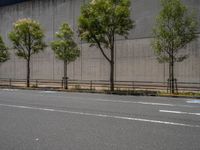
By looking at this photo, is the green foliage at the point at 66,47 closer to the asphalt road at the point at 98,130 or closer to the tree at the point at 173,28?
the tree at the point at 173,28

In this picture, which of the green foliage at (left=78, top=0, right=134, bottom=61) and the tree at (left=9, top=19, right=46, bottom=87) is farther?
the tree at (left=9, top=19, right=46, bottom=87)

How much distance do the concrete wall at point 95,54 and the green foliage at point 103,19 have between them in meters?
5.08

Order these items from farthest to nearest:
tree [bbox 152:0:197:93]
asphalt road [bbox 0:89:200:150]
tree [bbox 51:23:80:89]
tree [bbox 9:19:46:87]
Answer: tree [bbox 9:19:46:87] → tree [bbox 51:23:80:89] → tree [bbox 152:0:197:93] → asphalt road [bbox 0:89:200:150]

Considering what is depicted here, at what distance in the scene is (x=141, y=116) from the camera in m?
11.1

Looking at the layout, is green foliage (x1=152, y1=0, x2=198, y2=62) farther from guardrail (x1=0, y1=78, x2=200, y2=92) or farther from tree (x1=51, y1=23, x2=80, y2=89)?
tree (x1=51, y1=23, x2=80, y2=89)

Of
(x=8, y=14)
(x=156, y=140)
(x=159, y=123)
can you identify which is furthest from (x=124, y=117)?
(x=8, y=14)

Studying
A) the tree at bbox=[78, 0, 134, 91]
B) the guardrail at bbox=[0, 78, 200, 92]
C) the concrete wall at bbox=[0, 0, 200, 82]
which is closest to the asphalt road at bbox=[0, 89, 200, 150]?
the tree at bbox=[78, 0, 134, 91]

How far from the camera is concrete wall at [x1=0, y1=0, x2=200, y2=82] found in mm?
28547

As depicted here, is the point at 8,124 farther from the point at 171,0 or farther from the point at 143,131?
the point at 171,0

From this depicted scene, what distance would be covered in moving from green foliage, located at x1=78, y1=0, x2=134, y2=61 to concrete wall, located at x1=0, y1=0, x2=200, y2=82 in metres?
5.08

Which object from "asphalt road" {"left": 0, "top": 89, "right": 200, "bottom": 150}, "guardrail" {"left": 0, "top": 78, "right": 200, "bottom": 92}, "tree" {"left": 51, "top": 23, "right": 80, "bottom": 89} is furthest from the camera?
"tree" {"left": 51, "top": 23, "right": 80, "bottom": 89}

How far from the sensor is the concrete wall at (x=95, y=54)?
28547mm

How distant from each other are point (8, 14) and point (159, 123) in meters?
38.5

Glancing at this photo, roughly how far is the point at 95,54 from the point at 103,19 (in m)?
9.56
